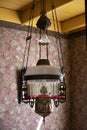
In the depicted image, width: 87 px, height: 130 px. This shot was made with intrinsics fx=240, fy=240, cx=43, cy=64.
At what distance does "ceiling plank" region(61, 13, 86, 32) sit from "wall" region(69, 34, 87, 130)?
1.31ft

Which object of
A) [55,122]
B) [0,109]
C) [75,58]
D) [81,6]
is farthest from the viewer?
[75,58]

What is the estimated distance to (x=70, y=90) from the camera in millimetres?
4449

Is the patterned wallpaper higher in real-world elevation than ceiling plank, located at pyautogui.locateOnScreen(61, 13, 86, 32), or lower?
lower

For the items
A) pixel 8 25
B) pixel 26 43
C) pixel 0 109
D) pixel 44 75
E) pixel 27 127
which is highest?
pixel 8 25

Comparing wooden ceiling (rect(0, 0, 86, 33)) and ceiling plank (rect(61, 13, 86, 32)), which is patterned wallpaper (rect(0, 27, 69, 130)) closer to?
wooden ceiling (rect(0, 0, 86, 33))

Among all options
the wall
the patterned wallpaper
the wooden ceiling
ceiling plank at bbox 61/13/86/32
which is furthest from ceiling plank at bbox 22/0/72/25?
the wall

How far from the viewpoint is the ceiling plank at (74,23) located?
371 centimetres

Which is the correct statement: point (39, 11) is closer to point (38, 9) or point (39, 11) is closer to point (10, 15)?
point (38, 9)

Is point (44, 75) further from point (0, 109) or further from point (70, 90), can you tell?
point (70, 90)

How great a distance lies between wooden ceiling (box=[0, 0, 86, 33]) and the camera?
10.5 ft

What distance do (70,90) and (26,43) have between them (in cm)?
126

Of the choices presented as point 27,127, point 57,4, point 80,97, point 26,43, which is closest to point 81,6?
point 57,4

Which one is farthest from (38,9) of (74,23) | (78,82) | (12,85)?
(78,82)

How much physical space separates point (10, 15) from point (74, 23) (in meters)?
1.03
